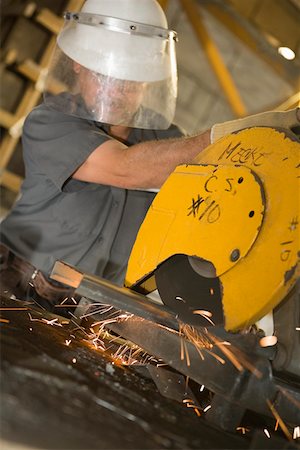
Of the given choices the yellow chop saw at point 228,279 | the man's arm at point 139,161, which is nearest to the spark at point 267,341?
the yellow chop saw at point 228,279

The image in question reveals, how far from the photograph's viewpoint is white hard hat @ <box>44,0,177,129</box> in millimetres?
2682

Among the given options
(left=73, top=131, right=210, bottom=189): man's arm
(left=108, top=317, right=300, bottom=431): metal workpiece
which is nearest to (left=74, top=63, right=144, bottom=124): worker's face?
(left=73, top=131, right=210, bottom=189): man's arm

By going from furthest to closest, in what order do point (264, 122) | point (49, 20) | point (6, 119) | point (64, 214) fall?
1. point (6, 119)
2. point (49, 20)
3. point (64, 214)
4. point (264, 122)

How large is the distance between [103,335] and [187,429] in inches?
31.2

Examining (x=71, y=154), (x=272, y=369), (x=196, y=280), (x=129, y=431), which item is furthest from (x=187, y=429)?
(x=71, y=154)

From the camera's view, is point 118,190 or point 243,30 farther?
point 243,30

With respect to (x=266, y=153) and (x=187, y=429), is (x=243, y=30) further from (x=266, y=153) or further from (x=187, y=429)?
(x=187, y=429)

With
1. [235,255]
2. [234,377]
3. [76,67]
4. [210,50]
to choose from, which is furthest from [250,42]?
[234,377]

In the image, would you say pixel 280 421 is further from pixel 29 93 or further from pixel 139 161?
pixel 29 93

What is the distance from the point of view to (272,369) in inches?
67.4

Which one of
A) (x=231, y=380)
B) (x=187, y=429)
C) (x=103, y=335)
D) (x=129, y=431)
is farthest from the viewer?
(x=103, y=335)

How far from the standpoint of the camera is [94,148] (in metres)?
2.64

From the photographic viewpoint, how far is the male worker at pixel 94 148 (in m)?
2.64

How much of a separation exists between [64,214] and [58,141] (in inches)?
13.9
